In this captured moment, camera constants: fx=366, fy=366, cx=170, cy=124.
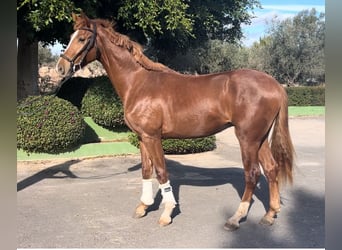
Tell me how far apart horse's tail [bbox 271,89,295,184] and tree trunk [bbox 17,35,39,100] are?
714 cm

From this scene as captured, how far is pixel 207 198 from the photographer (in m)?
4.89

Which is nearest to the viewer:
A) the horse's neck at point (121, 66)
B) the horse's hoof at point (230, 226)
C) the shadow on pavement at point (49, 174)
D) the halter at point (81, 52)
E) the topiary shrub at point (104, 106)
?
the horse's hoof at point (230, 226)

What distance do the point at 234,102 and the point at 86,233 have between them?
2.01 metres

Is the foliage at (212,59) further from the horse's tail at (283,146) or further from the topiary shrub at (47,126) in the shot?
the horse's tail at (283,146)

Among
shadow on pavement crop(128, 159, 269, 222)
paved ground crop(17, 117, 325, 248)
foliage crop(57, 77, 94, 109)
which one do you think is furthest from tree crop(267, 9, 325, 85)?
shadow on pavement crop(128, 159, 269, 222)

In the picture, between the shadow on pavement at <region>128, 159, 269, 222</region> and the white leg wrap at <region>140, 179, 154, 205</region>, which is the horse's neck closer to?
the white leg wrap at <region>140, 179, 154, 205</region>

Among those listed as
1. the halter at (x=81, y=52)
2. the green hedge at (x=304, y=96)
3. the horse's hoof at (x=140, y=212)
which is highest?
the green hedge at (x=304, y=96)

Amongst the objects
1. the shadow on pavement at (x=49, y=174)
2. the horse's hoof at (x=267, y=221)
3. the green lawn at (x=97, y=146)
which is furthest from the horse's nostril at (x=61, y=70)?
the green lawn at (x=97, y=146)

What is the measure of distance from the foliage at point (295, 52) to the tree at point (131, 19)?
13.9 metres

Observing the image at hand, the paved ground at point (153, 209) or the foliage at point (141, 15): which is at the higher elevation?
the foliage at point (141, 15)

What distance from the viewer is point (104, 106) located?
888 cm

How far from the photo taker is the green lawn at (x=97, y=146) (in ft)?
24.5
